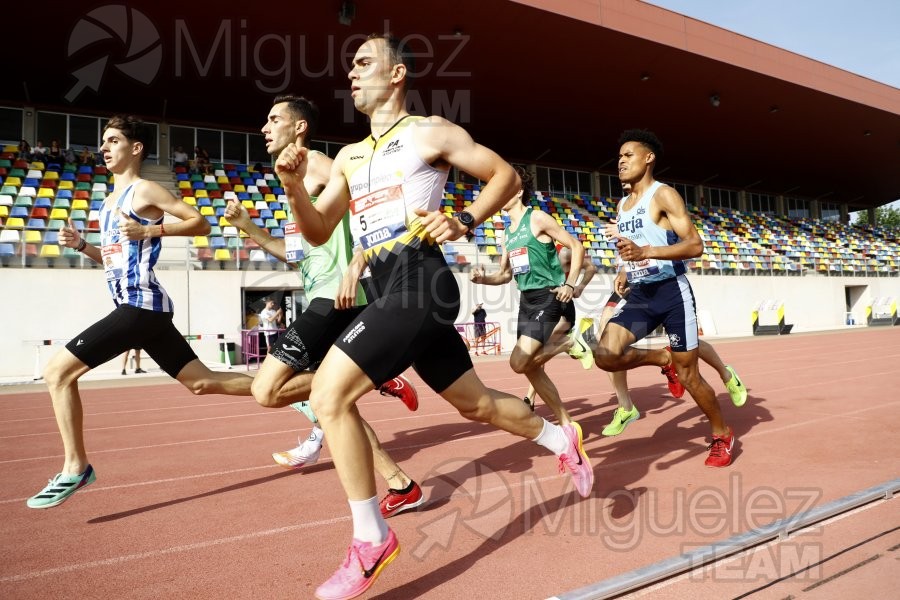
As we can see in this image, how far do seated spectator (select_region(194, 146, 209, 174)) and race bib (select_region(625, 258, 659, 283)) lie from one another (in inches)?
746

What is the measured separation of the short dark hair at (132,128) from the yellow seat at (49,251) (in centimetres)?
1233

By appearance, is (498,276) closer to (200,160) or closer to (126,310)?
(126,310)

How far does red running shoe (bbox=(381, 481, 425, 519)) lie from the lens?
10.5 ft

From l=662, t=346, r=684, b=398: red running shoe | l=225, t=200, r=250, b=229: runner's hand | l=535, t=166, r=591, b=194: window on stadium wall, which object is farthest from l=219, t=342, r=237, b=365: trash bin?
l=535, t=166, r=591, b=194: window on stadium wall

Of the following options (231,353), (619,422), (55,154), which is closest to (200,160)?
(55,154)

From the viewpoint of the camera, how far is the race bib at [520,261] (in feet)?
17.3

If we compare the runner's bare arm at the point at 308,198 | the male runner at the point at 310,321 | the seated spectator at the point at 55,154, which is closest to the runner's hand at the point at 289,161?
the runner's bare arm at the point at 308,198

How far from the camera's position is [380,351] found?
87.8 inches

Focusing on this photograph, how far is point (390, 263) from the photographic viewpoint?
2461mm

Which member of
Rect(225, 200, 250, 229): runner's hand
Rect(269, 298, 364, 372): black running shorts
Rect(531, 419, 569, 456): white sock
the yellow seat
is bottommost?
Rect(531, 419, 569, 456): white sock

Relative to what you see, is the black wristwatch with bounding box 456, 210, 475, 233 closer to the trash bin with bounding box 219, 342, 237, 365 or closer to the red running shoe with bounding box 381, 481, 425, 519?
the red running shoe with bounding box 381, 481, 425, 519

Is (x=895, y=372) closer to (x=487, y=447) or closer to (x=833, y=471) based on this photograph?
(x=833, y=471)

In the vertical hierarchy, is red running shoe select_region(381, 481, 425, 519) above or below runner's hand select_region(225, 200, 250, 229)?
below

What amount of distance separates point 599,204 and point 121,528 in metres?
27.9
